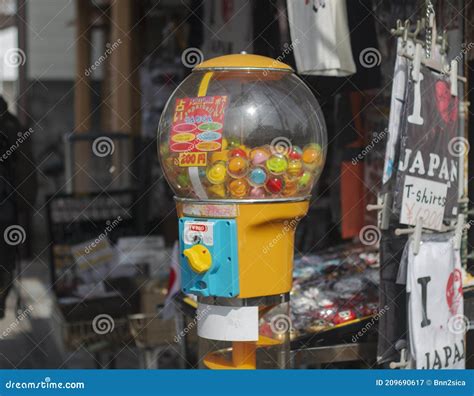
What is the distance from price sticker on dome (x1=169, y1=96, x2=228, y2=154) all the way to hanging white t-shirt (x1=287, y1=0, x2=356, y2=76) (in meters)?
0.90

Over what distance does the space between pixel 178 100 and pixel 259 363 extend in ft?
3.94

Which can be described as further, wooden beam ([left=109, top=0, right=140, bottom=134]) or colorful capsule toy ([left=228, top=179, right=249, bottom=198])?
wooden beam ([left=109, top=0, right=140, bottom=134])

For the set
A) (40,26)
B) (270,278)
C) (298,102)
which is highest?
(40,26)

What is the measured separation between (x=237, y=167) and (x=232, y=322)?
656 mm

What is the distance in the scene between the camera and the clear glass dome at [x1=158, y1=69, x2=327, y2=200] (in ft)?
12.4

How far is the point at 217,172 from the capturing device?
3.79m

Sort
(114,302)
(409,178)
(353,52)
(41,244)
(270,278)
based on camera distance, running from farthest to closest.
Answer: (41,244)
(114,302)
(353,52)
(409,178)
(270,278)

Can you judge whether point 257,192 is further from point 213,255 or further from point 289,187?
point 213,255

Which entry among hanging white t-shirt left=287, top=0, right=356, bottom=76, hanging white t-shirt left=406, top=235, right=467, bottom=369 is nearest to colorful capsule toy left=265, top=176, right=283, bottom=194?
hanging white t-shirt left=406, top=235, right=467, bottom=369

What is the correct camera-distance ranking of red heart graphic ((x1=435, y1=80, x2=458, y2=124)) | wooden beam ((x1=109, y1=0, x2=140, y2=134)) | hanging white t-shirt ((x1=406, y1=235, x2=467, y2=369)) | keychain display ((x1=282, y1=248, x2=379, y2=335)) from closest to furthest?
1. hanging white t-shirt ((x1=406, y1=235, x2=467, y2=369))
2. red heart graphic ((x1=435, y1=80, x2=458, y2=124))
3. keychain display ((x1=282, y1=248, x2=379, y2=335))
4. wooden beam ((x1=109, y1=0, x2=140, y2=134))

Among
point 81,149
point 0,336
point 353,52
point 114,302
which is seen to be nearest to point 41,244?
point 81,149

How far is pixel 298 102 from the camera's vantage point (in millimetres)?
3969

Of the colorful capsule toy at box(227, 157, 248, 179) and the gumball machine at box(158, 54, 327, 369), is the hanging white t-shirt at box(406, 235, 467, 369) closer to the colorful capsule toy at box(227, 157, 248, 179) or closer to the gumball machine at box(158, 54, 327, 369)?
the gumball machine at box(158, 54, 327, 369)

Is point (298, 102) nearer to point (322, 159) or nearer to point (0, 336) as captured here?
point (322, 159)
